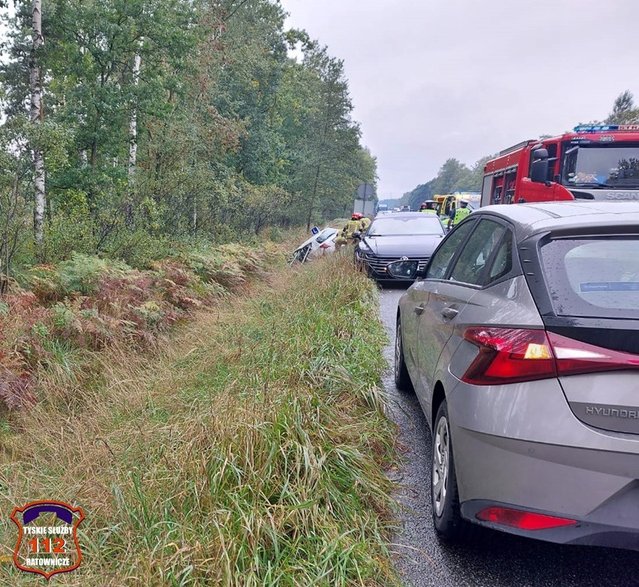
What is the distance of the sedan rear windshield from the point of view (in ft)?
37.9

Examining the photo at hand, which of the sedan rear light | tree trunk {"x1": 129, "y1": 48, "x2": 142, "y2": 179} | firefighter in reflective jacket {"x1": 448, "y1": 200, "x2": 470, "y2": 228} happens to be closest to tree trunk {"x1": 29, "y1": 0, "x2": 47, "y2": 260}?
tree trunk {"x1": 129, "y1": 48, "x2": 142, "y2": 179}

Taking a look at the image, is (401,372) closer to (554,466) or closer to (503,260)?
(503,260)

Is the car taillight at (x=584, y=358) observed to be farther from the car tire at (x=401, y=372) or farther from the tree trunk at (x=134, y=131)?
the tree trunk at (x=134, y=131)

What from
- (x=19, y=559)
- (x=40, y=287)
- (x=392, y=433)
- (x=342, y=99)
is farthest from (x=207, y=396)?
(x=342, y=99)

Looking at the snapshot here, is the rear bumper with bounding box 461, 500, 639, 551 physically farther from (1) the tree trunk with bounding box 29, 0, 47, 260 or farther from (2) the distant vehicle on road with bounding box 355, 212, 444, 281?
(1) the tree trunk with bounding box 29, 0, 47, 260

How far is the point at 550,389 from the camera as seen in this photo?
192 centimetres

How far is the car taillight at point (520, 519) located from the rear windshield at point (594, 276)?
2.70ft

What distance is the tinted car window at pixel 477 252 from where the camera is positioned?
A: 9.36ft

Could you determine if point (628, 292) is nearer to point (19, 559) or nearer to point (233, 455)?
point (233, 455)

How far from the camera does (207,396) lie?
12.1 ft

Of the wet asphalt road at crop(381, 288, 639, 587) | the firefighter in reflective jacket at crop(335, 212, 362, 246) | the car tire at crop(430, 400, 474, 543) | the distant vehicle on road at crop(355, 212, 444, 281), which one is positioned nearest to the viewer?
the wet asphalt road at crop(381, 288, 639, 587)

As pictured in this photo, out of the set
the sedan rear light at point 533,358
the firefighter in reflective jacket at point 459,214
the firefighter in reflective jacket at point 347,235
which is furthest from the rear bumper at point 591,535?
the firefighter in reflective jacket at point 459,214

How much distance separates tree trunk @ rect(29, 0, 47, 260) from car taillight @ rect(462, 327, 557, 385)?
31.2 feet

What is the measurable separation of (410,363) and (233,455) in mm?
1928
